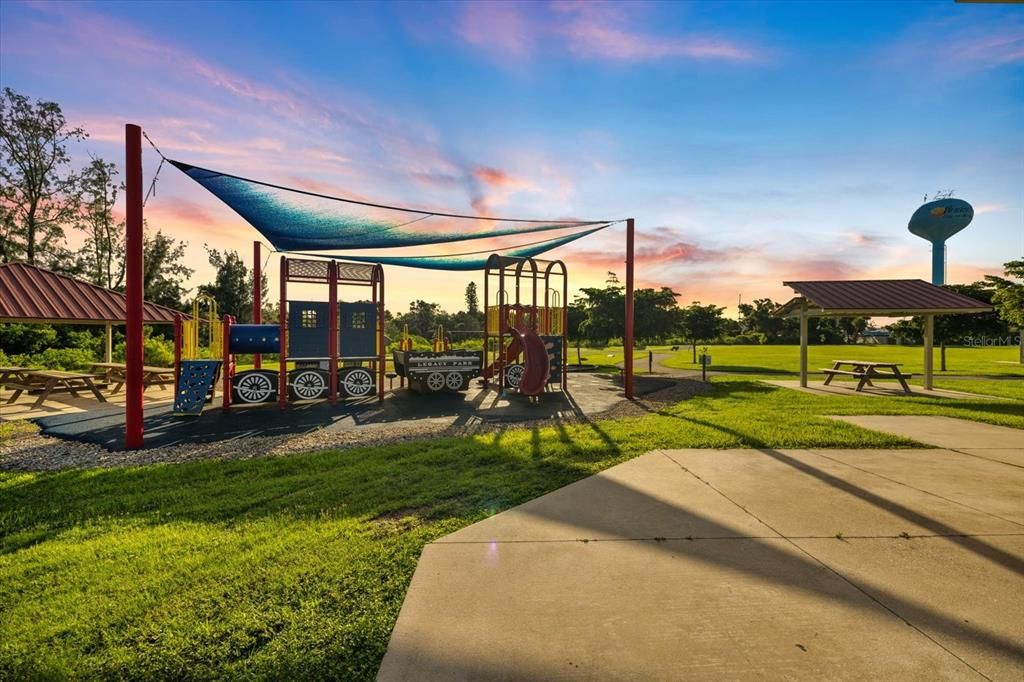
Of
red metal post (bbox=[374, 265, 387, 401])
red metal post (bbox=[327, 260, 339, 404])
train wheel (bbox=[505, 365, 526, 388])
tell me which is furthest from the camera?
train wheel (bbox=[505, 365, 526, 388])

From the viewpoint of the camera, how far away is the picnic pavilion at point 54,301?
11875 mm

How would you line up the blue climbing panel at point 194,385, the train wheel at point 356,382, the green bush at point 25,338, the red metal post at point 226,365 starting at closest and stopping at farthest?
the blue climbing panel at point 194,385, the red metal post at point 226,365, the train wheel at point 356,382, the green bush at point 25,338

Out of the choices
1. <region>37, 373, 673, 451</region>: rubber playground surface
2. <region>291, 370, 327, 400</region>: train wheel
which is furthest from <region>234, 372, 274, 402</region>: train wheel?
<region>291, 370, 327, 400</region>: train wheel

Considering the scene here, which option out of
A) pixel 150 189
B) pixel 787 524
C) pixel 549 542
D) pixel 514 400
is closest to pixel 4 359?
pixel 150 189

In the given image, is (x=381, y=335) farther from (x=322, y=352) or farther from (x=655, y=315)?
(x=655, y=315)

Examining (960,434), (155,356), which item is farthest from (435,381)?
(155,356)

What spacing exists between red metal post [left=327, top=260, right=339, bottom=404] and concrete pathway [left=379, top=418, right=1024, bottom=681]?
8343 mm

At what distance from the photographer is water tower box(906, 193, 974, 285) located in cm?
7194

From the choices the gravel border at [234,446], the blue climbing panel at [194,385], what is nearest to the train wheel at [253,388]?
the blue climbing panel at [194,385]

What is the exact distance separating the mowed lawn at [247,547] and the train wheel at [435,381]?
244 inches

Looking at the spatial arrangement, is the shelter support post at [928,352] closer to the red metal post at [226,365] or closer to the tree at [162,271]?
Result: the red metal post at [226,365]

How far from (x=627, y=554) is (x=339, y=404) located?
9400 mm

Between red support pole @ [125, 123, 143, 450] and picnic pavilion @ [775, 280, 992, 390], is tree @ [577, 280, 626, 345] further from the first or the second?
red support pole @ [125, 123, 143, 450]

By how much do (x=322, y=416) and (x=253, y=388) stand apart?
2.81 metres
